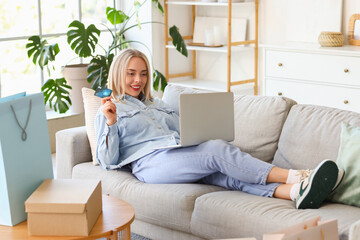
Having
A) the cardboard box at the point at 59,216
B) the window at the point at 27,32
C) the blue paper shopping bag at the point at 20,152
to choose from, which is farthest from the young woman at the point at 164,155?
the window at the point at 27,32

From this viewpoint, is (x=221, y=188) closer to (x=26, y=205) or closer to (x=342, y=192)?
(x=342, y=192)

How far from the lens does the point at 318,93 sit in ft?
13.8

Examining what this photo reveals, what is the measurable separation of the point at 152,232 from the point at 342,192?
915mm

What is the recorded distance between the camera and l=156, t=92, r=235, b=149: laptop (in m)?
2.57

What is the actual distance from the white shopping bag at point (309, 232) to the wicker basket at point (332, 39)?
8.53ft

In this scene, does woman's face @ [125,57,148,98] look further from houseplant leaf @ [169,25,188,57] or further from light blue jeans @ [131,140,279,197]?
houseplant leaf @ [169,25,188,57]

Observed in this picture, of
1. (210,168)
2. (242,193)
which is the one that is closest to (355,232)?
(242,193)

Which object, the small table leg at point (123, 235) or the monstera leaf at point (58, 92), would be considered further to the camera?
the monstera leaf at point (58, 92)

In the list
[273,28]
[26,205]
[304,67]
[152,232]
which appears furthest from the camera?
[273,28]

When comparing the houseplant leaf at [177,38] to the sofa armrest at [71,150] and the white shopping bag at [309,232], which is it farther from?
the white shopping bag at [309,232]

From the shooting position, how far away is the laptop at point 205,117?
2574 millimetres

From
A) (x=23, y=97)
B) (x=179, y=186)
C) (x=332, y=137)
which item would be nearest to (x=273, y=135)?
(x=332, y=137)

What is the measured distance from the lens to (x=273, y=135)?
2.85m

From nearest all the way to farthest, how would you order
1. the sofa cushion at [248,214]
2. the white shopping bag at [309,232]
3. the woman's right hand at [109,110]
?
1. the white shopping bag at [309,232]
2. the sofa cushion at [248,214]
3. the woman's right hand at [109,110]
